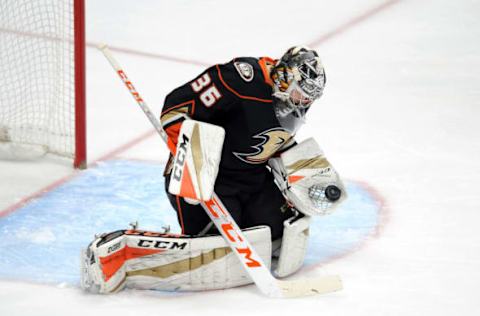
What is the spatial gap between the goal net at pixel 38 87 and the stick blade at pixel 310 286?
1481 mm

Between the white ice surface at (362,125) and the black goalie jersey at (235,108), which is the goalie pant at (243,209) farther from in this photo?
the white ice surface at (362,125)

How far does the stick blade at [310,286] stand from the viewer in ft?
9.77

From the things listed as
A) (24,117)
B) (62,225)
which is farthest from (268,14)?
(62,225)

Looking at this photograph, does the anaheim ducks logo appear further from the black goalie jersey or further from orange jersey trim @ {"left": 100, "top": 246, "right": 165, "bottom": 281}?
orange jersey trim @ {"left": 100, "top": 246, "right": 165, "bottom": 281}

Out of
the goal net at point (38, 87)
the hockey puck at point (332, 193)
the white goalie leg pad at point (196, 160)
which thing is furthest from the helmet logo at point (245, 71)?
the goal net at point (38, 87)

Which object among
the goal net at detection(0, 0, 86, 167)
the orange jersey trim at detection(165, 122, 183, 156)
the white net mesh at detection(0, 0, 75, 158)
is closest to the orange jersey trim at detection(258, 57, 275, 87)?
the orange jersey trim at detection(165, 122, 183, 156)

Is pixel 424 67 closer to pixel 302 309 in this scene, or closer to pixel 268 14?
pixel 268 14

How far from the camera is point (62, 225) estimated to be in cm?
356

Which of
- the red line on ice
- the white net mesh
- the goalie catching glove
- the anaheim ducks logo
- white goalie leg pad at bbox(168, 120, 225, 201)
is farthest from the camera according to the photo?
the white net mesh

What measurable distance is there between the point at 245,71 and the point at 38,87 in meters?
1.84

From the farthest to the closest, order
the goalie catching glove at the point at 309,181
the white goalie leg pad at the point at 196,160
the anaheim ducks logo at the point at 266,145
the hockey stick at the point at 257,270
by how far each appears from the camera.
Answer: the goalie catching glove at the point at 309,181 < the anaheim ducks logo at the point at 266,145 < the hockey stick at the point at 257,270 < the white goalie leg pad at the point at 196,160

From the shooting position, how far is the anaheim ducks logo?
309 cm

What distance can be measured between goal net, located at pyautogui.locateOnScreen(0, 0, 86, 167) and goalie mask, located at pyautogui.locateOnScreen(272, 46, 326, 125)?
1.30m

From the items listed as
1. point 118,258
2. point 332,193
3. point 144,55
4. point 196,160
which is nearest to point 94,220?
point 118,258
